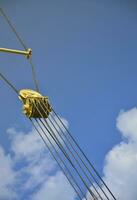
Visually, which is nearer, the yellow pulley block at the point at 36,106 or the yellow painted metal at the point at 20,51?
the yellow pulley block at the point at 36,106

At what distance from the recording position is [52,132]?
37719 mm

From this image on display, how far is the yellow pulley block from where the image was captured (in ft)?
124

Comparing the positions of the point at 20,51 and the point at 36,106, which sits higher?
the point at 20,51

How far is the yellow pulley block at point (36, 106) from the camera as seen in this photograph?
37.8m

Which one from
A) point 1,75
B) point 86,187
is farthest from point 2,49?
point 86,187

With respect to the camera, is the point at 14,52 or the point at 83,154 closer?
the point at 83,154

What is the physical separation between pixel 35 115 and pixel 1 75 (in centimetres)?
486

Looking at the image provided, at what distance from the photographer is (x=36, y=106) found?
37938 millimetres

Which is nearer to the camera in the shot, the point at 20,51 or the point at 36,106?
the point at 36,106

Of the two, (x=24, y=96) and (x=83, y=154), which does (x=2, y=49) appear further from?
(x=83, y=154)

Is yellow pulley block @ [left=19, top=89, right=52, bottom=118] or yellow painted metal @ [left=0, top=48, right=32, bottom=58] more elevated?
yellow painted metal @ [left=0, top=48, right=32, bottom=58]

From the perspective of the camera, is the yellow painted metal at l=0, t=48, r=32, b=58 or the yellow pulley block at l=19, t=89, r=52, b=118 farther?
the yellow painted metal at l=0, t=48, r=32, b=58

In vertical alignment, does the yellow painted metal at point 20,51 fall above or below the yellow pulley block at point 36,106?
above

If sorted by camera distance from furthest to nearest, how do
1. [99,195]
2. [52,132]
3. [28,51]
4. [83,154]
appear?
1. [28,51]
2. [52,132]
3. [83,154]
4. [99,195]
